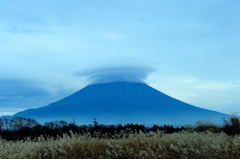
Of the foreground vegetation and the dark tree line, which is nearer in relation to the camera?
the foreground vegetation

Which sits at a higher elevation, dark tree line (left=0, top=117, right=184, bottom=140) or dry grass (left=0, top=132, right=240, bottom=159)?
dark tree line (left=0, top=117, right=184, bottom=140)

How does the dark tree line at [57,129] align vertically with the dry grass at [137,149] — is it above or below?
above

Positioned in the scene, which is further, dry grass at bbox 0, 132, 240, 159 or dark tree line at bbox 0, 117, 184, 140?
dark tree line at bbox 0, 117, 184, 140

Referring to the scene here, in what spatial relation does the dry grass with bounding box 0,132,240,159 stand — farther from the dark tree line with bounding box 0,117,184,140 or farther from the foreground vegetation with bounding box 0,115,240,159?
the dark tree line with bounding box 0,117,184,140

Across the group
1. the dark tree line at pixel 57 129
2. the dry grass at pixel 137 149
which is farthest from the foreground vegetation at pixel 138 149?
the dark tree line at pixel 57 129

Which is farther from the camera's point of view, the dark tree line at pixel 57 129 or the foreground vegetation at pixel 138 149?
the dark tree line at pixel 57 129

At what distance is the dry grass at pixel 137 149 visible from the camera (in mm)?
9406

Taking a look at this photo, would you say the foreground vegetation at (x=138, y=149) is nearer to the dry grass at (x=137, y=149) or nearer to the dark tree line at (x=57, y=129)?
the dry grass at (x=137, y=149)

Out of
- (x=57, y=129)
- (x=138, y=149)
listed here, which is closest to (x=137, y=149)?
(x=138, y=149)

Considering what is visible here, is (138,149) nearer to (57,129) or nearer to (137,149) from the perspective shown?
(137,149)

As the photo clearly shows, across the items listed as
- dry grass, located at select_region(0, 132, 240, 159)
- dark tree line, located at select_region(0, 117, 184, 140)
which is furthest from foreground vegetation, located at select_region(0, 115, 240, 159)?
dark tree line, located at select_region(0, 117, 184, 140)

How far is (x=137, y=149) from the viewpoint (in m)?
10.4

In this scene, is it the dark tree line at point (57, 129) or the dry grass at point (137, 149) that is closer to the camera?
the dry grass at point (137, 149)

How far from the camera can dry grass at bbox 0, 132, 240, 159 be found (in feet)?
30.9
